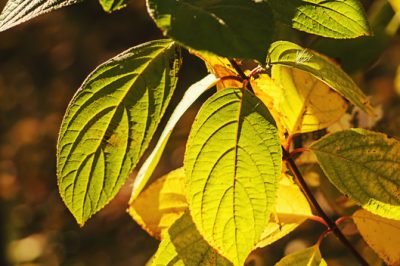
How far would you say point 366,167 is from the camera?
3.63ft

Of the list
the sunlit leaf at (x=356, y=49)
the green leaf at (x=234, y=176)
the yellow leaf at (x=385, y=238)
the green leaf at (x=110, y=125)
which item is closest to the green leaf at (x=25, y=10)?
the green leaf at (x=110, y=125)

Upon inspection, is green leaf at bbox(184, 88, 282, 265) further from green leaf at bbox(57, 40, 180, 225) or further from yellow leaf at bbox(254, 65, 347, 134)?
yellow leaf at bbox(254, 65, 347, 134)

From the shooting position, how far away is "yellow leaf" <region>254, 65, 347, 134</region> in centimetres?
130

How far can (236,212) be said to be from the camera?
0.97 m

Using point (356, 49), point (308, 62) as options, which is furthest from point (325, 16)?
point (356, 49)

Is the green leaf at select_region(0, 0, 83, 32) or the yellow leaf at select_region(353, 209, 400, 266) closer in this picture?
the green leaf at select_region(0, 0, 83, 32)

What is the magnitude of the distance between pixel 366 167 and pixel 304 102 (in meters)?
0.24

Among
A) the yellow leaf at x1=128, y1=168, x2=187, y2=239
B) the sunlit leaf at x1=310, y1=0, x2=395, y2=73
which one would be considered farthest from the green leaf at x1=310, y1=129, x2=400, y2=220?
the sunlit leaf at x1=310, y1=0, x2=395, y2=73

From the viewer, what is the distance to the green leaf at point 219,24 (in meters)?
0.75

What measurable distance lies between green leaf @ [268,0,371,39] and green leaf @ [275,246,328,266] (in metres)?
0.40

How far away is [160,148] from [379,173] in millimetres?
355

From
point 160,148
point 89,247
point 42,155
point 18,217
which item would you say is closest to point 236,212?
point 160,148

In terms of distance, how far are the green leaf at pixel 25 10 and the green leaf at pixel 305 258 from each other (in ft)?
1.83

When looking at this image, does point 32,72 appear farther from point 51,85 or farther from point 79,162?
point 79,162
